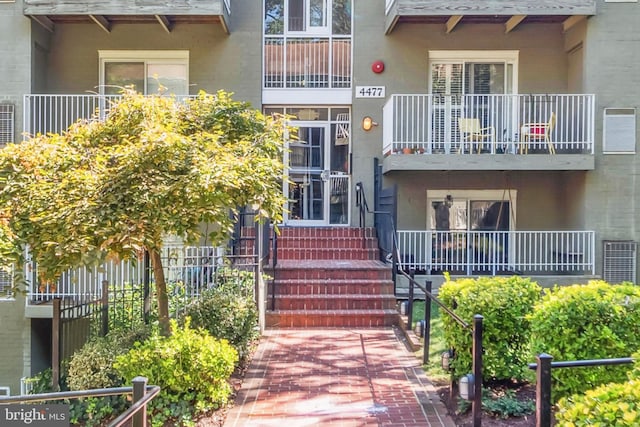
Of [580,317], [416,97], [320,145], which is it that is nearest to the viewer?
[580,317]

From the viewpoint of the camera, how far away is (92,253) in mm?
5004

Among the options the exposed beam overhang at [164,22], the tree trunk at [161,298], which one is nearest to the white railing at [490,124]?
the exposed beam overhang at [164,22]

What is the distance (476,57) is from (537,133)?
2.51 metres

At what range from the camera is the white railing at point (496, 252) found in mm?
11172

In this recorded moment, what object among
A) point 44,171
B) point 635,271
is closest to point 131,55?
point 44,171

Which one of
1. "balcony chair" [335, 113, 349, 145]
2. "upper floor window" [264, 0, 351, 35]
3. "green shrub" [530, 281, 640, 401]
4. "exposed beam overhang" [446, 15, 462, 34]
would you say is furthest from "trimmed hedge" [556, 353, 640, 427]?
"upper floor window" [264, 0, 351, 35]

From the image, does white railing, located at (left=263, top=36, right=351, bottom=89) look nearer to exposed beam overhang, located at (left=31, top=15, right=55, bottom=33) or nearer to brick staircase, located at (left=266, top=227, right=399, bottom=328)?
brick staircase, located at (left=266, top=227, right=399, bottom=328)

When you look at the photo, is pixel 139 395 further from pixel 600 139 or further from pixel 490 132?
pixel 600 139

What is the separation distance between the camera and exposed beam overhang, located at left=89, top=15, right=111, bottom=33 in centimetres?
1157

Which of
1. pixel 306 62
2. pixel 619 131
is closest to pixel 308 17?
pixel 306 62

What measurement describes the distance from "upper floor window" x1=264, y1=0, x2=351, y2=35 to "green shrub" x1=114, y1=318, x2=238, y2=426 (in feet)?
30.6

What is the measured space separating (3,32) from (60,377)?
8.21m

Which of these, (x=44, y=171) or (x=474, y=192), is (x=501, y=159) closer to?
(x=474, y=192)

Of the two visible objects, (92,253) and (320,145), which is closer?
(92,253)
